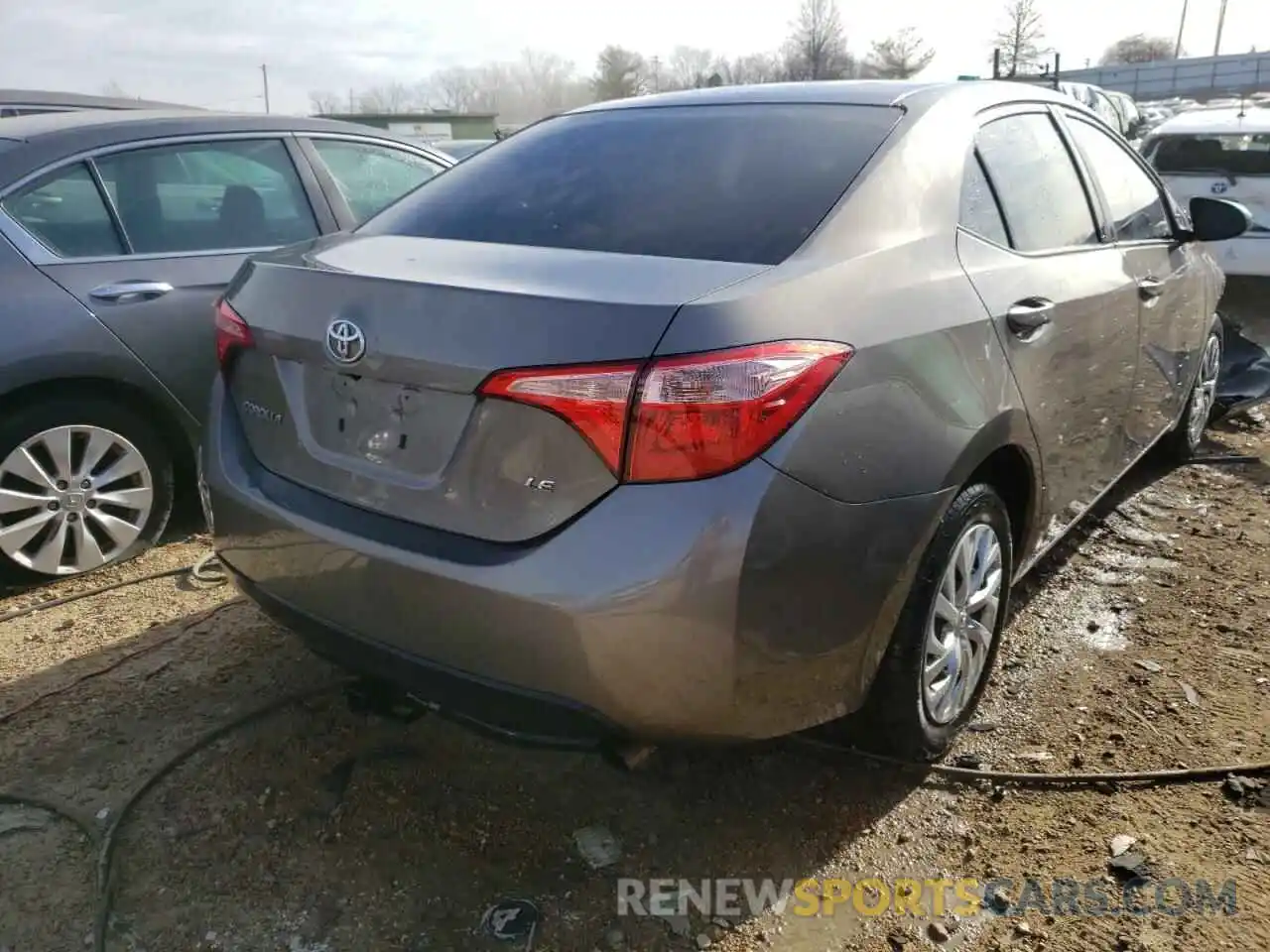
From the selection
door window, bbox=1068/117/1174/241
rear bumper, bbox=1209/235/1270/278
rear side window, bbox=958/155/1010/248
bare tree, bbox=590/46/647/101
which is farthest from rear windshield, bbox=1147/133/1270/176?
bare tree, bbox=590/46/647/101

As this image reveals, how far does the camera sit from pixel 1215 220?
12.7ft

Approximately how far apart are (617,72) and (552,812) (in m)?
71.6

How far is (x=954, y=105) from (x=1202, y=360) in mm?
2609

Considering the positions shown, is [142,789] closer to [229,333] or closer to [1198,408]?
[229,333]

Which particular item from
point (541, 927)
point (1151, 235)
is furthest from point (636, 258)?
point (1151, 235)

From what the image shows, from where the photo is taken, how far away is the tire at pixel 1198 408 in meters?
4.64

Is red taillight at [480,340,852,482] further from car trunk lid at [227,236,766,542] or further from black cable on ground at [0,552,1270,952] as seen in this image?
black cable on ground at [0,552,1270,952]

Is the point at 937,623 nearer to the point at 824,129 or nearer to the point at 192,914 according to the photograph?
the point at 824,129

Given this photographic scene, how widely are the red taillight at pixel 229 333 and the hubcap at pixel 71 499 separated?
146 centimetres

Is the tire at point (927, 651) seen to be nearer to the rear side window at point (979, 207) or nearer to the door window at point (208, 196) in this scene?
the rear side window at point (979, 207)

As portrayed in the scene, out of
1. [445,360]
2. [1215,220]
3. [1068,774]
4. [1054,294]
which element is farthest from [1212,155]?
[445,360]

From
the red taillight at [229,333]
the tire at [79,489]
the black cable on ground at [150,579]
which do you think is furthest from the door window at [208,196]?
the red taillight at [229,333]

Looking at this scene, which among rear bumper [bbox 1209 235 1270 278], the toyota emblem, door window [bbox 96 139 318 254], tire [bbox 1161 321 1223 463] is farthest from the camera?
rear bumper [bbox 1209 235 1270 278]

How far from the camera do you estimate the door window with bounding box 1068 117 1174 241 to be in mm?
3365
